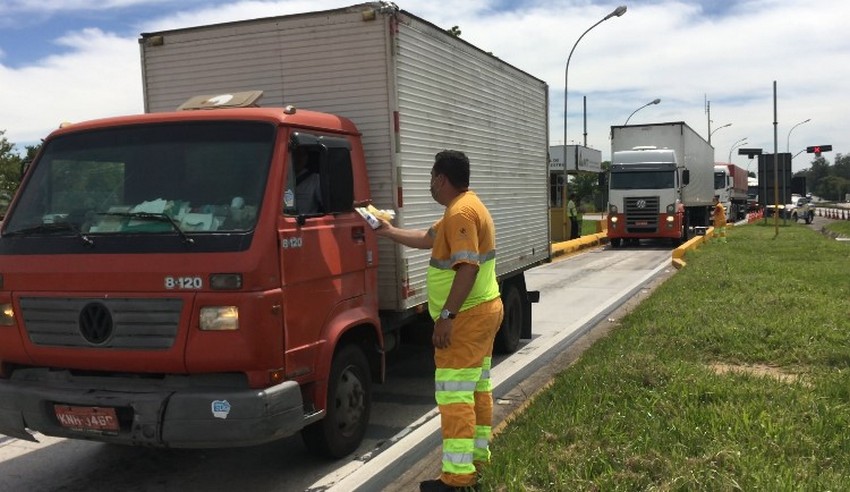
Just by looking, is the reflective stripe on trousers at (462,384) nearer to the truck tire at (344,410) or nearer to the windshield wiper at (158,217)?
the truck tire at (344,410)

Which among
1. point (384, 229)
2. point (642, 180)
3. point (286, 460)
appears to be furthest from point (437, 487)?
point (642, 180)

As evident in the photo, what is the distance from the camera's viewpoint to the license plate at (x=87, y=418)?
3842mm

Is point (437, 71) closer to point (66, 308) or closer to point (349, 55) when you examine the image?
point (349, 55)

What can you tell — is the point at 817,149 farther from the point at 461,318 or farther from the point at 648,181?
the point at 461,318

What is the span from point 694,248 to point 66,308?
731 inches

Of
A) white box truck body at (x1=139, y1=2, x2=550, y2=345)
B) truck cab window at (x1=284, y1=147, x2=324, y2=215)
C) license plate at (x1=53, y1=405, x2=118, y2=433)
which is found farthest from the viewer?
white box truck body at (x1=139, y1=2, x2=550, y2=345)

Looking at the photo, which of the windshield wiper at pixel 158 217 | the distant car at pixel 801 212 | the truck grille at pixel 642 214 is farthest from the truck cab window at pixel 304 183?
the distant car at pixel 801 212

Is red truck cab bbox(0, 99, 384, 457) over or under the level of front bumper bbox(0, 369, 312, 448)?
over

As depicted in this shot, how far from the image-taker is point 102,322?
13.0 ft

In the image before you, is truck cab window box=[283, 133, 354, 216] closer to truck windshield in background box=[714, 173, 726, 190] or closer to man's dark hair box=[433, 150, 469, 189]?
man's dark hair box=[433, 150, 469, 189]

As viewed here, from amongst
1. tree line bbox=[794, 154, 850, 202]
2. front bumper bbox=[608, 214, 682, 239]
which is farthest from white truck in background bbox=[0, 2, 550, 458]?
tree line bbox=[794, 154, 850, 202]

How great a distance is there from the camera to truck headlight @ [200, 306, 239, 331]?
379 cm

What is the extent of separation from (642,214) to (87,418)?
21.7 m

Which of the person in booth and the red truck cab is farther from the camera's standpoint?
the person in booth
